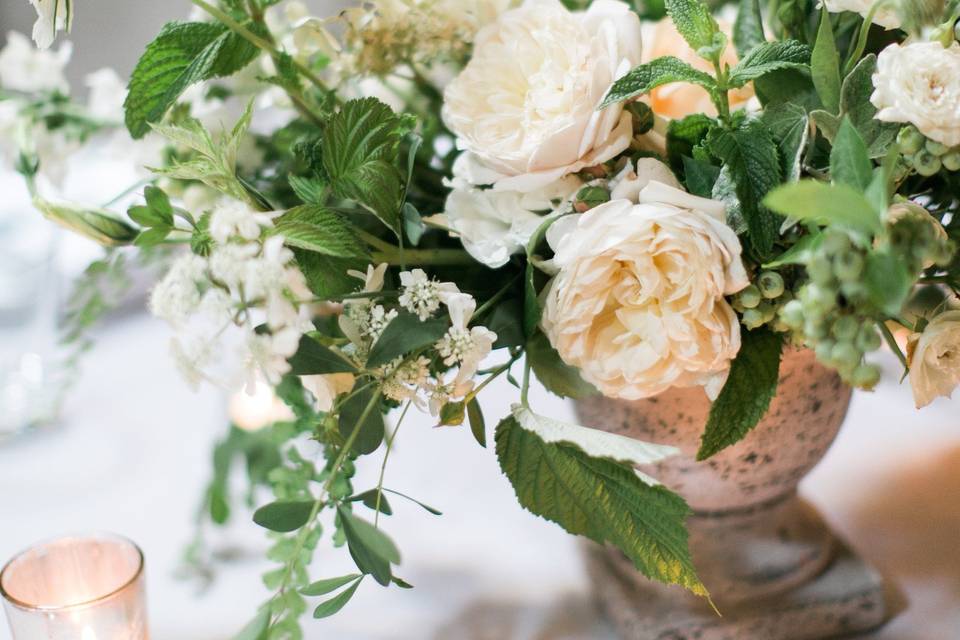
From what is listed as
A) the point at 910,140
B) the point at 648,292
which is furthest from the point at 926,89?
the point at 648,292

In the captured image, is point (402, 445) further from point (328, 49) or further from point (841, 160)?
point (841, 160)

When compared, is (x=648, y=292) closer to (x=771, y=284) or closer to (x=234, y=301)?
(x=771, y=284)

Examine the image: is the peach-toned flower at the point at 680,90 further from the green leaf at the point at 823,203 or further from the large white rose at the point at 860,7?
the green leaf at the point at 823,203

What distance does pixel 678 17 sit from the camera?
0.41 m

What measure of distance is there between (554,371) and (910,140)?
7.7 inches

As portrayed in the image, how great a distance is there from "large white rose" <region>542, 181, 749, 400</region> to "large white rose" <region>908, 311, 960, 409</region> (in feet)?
0.26

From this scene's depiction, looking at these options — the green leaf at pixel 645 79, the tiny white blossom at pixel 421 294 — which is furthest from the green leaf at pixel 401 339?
the green leaf at pixel 645 79

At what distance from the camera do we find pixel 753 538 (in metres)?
0.58

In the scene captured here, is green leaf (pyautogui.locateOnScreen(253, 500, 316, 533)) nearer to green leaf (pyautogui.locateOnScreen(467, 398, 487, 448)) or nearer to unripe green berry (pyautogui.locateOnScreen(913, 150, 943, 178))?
green leaf (pyautogui.locateOnScreen(467, 398, 487, 448))

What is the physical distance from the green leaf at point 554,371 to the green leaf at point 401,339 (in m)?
0.08

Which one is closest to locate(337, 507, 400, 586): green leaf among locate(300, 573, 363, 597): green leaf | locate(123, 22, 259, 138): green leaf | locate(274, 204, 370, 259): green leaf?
locate(300, 573, 363, 597): green leaf

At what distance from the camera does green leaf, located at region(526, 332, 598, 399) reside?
460mm

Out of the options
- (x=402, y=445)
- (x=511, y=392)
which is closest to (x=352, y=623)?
(x=402, y=445)

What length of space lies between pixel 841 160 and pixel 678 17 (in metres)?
0.12
